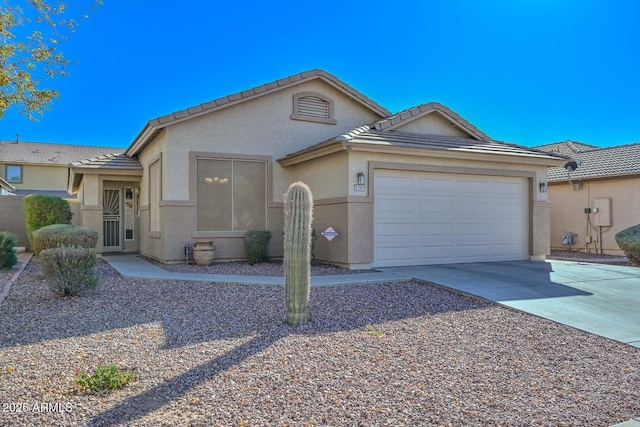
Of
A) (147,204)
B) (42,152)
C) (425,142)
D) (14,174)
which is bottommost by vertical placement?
(147,204)

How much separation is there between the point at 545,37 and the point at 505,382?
12351mm

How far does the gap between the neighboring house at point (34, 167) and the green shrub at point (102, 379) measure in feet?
111

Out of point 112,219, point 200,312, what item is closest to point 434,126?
point 200,312

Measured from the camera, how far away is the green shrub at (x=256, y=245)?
12.9 m

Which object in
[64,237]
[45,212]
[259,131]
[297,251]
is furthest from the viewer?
[45,212]

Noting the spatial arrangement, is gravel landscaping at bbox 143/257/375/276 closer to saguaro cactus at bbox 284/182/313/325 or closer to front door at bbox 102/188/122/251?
saguaro cactus at bbox 284/182/313/325

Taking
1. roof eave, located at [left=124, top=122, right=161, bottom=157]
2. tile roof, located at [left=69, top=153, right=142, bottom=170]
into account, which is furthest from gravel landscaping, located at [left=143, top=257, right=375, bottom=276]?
tile roof, located at [left=69, top=153, right=142, bottom=170]

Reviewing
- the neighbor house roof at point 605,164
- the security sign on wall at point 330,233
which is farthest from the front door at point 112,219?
the neighbor house roof at point 605,164

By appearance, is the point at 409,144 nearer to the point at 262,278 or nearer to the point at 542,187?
the point at 542,187

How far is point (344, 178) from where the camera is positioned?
1148 cm

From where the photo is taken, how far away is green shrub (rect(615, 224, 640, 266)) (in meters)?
13.0

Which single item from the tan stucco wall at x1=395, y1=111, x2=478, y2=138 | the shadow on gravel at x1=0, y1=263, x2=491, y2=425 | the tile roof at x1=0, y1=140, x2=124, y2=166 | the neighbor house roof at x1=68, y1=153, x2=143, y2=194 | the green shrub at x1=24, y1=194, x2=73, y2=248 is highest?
the tile roof at x1=0, y1=140, x2=124, y2=166

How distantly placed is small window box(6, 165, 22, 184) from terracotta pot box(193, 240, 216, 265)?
29.5 meters

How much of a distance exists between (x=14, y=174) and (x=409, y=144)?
110 feet
